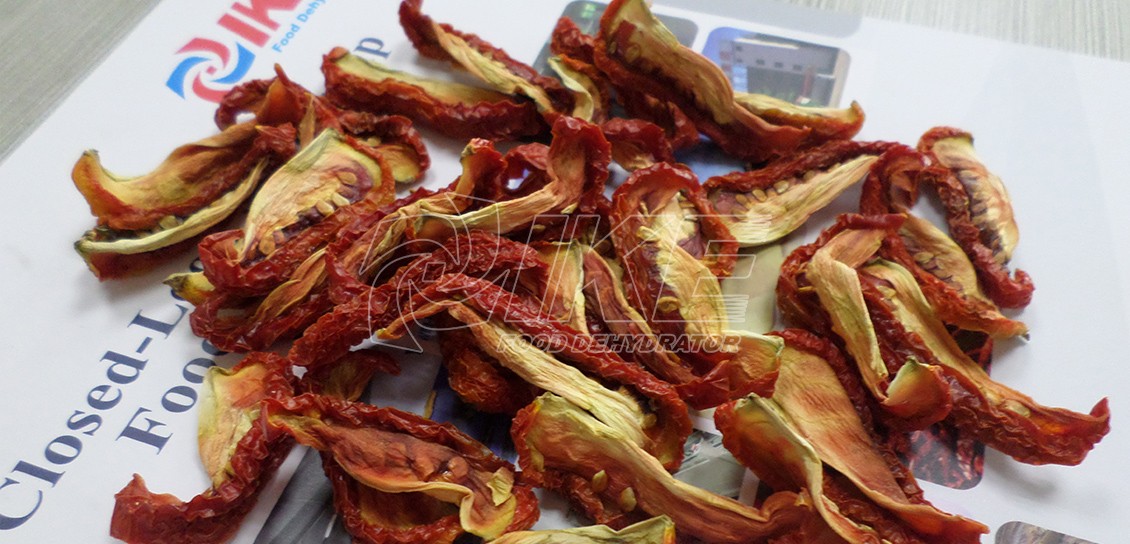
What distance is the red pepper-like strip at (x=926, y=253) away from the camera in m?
0.66

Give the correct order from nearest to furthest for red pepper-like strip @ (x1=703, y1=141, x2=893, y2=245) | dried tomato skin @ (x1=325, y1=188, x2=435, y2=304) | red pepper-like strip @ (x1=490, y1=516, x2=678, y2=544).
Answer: red pepper-like strip @ (x1=490, y1=516, x2=678, y2=544) → dried tomato skin @ (x1=325, y1=188, x2=435, y2=304) → red pepper-like strip @ (x1=703, y1=141, x2=893, y2=245)

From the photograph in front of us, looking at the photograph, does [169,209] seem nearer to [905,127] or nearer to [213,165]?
[213,165]

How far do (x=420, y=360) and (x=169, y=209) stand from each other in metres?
0.26

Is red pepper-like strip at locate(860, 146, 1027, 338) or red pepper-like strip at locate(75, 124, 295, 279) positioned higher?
red pepper-like strip at locate(860, 146, 1027, 338)

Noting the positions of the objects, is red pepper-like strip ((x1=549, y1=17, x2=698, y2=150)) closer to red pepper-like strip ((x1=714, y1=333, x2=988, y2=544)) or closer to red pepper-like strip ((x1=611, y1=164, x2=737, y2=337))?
red pepper-like strip ((x1=611, y1=164, x2=737, y2=337))

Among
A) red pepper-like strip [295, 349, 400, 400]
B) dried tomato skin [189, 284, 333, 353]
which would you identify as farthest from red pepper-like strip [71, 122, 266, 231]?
red pepper-like strip [295, 349, 400, 400]

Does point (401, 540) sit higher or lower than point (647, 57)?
lower

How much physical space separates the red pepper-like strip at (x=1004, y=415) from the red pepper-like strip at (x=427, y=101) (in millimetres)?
370

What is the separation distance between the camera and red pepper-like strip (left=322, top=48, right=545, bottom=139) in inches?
30.8

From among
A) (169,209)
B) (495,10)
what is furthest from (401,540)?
(495,10)

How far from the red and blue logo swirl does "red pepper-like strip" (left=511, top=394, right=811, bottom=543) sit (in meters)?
0.52

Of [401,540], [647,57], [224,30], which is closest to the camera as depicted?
[401,540]

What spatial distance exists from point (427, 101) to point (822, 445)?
48 centimetres

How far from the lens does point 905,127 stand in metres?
0.82
